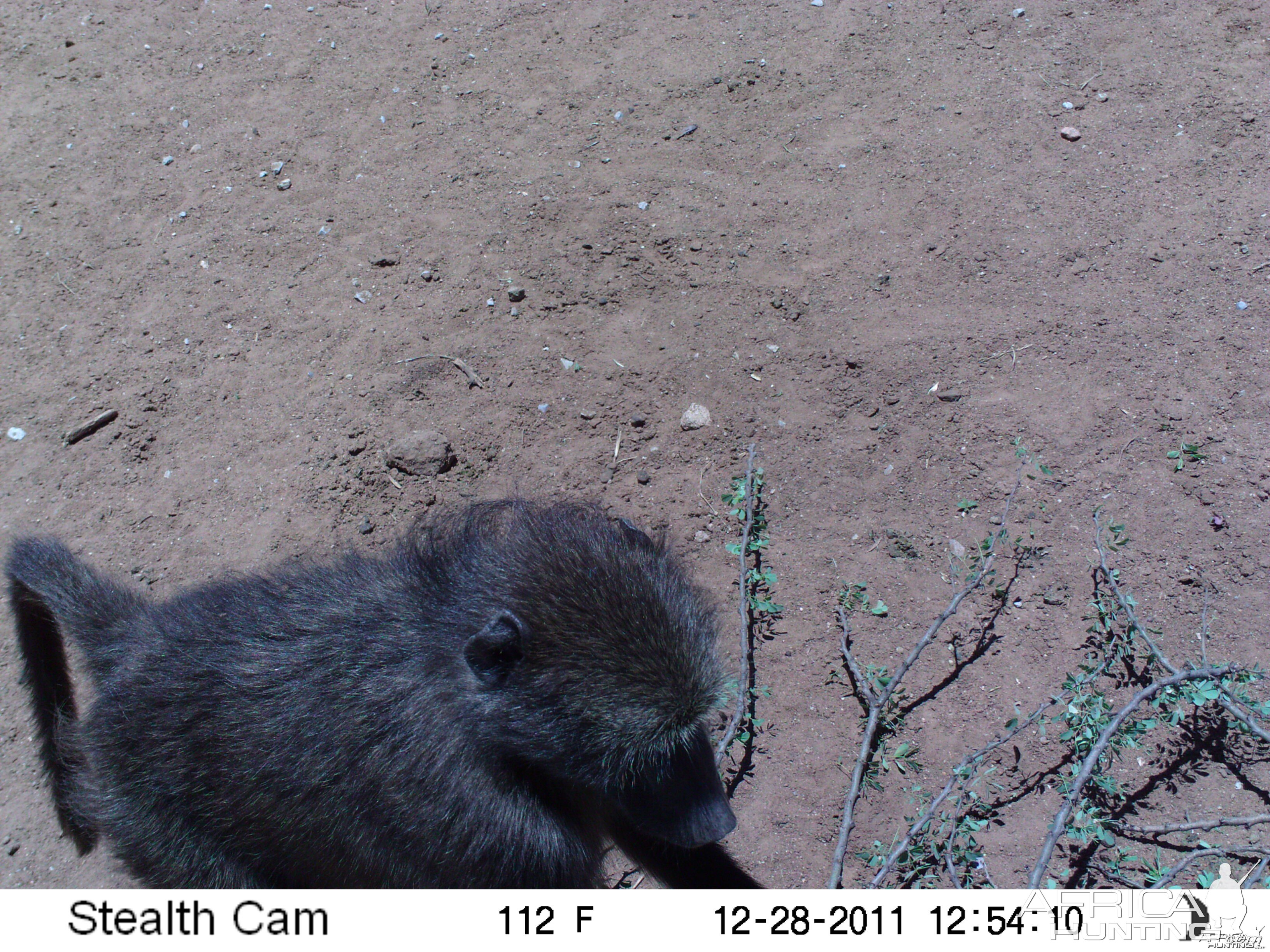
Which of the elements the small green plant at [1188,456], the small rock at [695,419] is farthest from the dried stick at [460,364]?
the small green plant at [1188,456]

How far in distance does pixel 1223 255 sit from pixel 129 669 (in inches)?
201

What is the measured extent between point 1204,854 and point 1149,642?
0.71 meters

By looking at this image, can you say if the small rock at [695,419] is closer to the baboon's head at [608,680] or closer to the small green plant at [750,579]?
the small green plant at [750,579]

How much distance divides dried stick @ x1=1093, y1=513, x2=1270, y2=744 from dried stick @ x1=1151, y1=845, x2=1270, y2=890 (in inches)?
14.5

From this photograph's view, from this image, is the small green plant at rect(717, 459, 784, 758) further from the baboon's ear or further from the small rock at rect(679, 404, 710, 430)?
the baboon's ear

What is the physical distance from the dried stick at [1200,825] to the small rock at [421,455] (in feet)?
10.2

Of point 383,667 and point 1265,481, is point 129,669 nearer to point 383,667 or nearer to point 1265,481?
point 383,667

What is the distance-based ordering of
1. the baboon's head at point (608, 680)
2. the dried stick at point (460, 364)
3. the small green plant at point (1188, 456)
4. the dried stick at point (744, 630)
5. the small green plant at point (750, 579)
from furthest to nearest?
1. the dried stick at point (460, 364)
2. the small green plant at point (1188, 456)
3. the small green plant at point (750, 579)
4. the dried stick at point (744, 630)
5. the baboon's head at point (608, 680)

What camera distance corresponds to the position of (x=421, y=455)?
380 centimetres

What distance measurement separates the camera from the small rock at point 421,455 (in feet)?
12.5

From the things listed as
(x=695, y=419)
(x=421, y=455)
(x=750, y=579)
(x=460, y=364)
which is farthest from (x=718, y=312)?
(x=421, y=455)

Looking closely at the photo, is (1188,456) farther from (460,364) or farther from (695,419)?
(460,364)

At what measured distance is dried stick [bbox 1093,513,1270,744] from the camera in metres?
2.76

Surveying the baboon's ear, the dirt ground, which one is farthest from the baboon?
the dirt ground
